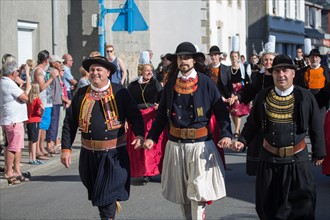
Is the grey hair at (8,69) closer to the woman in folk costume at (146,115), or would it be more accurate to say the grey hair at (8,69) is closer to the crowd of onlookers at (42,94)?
the crowd of onlookers at (42,94)

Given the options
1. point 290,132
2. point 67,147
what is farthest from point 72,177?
point 290,132

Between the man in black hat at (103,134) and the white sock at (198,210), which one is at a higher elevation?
the man in black hat at (103,134)

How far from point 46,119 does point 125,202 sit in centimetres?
471

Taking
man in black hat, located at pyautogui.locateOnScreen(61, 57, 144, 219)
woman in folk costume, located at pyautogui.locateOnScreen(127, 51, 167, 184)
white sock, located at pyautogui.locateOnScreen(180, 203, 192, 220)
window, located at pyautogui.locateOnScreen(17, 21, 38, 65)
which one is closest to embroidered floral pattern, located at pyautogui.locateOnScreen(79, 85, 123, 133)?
man in black hat, located at pyautogui.locateOnScreen(61, 57, 144, 219)

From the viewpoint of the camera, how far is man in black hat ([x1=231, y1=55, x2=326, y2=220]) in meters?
7.27

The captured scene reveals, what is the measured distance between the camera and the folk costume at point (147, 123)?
11.9m

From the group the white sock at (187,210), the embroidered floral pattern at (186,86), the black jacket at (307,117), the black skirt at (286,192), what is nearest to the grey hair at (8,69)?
the embroidered floral pattern at (186,86)

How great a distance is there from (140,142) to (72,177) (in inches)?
210

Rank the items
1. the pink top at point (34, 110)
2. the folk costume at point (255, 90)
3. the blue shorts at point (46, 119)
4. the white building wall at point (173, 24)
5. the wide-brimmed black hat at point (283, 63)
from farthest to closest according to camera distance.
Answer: the white building wall at point (173, 24), the blue shorts at point (46, 119), the pink top at point (34, 110), the folk costume at point (255, 90), the wide-brimmed black hat at point (283, 63)

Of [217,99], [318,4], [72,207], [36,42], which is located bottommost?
[72,207]

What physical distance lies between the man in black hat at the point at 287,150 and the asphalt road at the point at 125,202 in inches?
81.6

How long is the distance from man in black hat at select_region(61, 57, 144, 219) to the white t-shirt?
14.5 feet

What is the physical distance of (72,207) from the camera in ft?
33.5

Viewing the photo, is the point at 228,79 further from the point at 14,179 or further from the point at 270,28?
the point at 270,28
